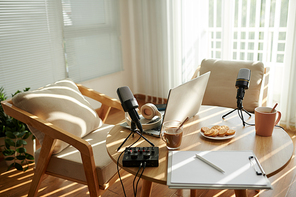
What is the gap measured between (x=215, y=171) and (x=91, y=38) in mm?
2714

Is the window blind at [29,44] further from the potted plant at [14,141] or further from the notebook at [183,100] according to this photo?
the notebook at [183,100]

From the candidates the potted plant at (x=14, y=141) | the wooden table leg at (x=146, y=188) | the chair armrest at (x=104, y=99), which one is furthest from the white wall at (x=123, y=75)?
the wooden table leg at (x=146, y=188)

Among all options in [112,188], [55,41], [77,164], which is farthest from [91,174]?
[55,41]

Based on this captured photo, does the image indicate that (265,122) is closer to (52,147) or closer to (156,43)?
(52,147)

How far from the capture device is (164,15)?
3547 millimetres

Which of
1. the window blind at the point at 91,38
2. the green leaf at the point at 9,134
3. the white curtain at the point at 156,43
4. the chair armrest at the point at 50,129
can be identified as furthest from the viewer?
the white curtain at the point at 156,43

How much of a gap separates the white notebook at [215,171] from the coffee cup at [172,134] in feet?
0.14

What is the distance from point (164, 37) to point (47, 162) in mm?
2470

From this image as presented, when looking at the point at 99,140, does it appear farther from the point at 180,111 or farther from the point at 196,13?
the point at 196,13

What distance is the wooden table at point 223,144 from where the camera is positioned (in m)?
1.06

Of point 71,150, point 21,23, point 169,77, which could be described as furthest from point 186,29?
point 71,150

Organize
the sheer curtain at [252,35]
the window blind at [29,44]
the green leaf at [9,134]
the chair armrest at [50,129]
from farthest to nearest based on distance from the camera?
the sheer curtain at [252,35] < the window blind at [29,44] < the green leaf at [9,134] < the chair armrest at [50,129]

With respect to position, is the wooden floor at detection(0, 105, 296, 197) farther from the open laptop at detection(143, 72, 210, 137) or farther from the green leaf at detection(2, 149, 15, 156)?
the open laptop at detection(143, 72, 210, 137)

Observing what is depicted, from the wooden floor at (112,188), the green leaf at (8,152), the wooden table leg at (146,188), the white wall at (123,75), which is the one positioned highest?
the white wall at (123,75)
